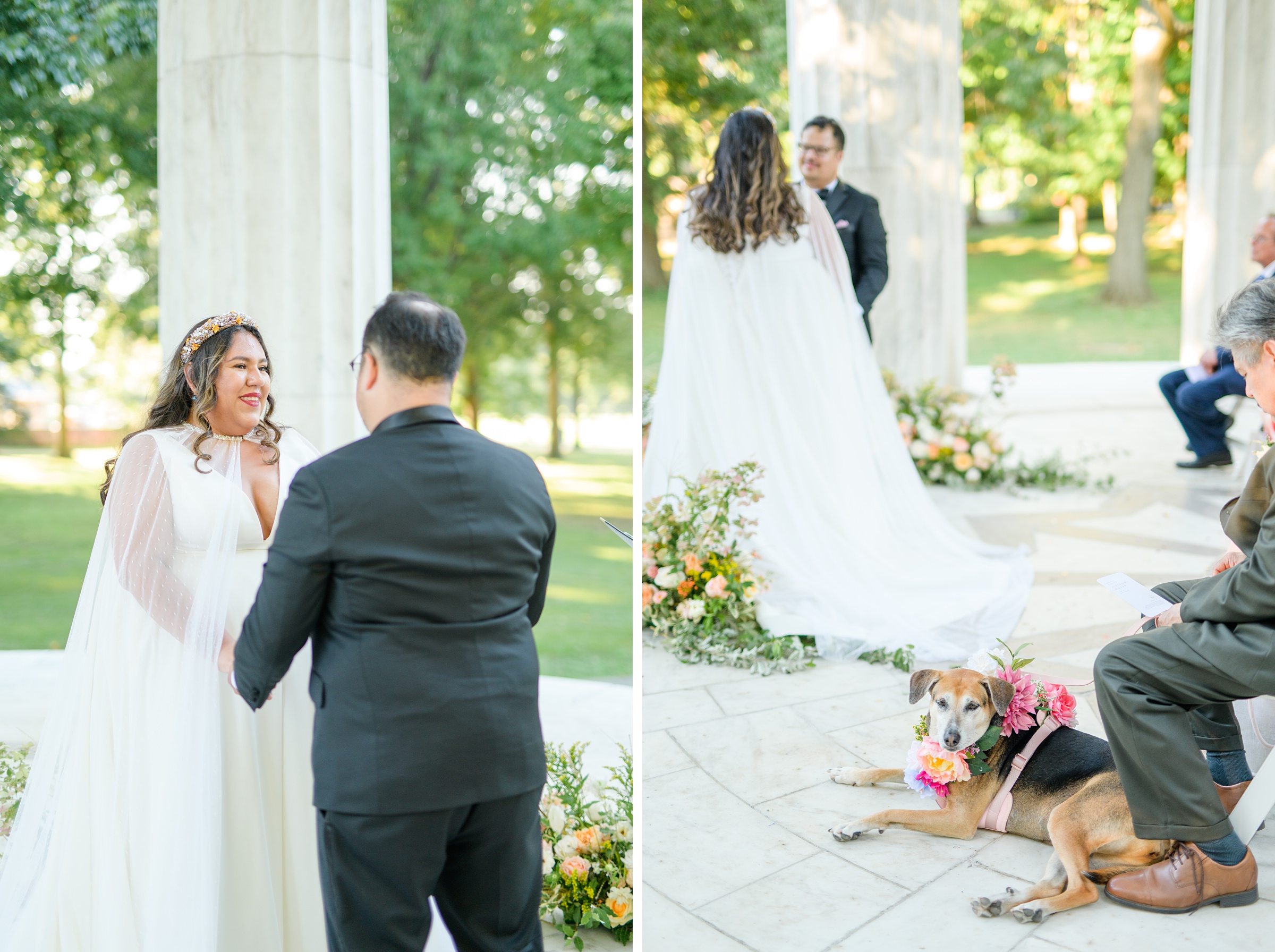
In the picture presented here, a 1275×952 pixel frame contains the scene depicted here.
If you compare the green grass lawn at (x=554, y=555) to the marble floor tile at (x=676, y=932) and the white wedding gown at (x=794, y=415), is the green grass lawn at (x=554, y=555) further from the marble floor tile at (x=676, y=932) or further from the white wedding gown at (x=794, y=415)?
the marble floor tile at (x=676, y=932)

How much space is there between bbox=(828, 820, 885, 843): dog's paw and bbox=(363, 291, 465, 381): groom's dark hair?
2.11 metres

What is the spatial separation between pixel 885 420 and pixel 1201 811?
3525mm

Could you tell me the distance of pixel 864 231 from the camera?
22.4 feet

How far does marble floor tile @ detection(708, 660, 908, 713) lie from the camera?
4.64 m

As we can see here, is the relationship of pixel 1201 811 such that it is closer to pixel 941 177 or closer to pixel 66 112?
pixel 941 177

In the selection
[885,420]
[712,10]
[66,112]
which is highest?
[712,10]

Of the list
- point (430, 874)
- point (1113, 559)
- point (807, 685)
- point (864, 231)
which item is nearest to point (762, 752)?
point (807, 685)

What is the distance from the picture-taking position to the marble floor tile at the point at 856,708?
14.4 ft

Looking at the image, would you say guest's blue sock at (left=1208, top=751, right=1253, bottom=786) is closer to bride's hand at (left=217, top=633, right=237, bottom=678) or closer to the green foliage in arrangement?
bride's hand at (left=217, top=633, right=237, bottom=678)

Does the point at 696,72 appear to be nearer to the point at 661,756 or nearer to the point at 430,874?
the point at 661,756

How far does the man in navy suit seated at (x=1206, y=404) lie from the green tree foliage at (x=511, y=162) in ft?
32.1

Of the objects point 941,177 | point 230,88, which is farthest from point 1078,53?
point 230,88

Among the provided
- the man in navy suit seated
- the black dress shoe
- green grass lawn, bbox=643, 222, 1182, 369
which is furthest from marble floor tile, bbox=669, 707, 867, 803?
green grass lawn, bbox=643, 222, 1182, 369

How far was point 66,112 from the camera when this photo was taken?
12461mm
